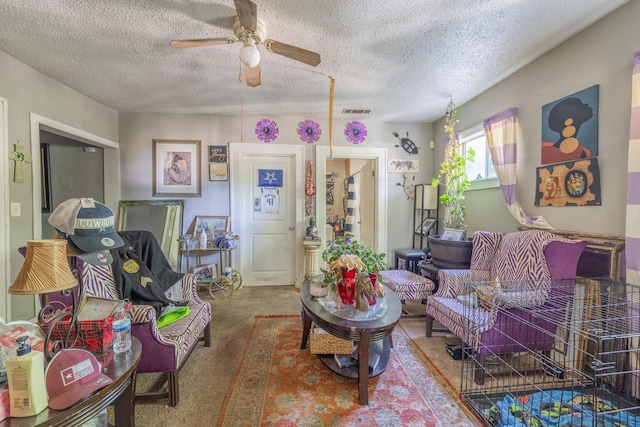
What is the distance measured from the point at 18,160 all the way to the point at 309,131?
301 centimetres

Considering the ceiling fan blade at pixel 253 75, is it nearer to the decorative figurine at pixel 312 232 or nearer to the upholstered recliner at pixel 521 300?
the decorative figurine at pixel 312 232

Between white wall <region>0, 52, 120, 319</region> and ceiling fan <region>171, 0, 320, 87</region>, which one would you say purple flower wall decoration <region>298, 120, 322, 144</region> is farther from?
white wall <region>0, 52, 120, 319</region>

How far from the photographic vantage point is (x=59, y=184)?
149 inches

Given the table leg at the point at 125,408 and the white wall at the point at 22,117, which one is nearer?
the table leg at the point at 125,408

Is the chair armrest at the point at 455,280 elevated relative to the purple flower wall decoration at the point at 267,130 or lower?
lower

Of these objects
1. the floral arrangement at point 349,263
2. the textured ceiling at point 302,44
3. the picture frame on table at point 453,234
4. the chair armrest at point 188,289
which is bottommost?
the chair armrest at point 188,289

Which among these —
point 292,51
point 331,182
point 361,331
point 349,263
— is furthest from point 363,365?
point 331,182

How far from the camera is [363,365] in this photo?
157 centimetres

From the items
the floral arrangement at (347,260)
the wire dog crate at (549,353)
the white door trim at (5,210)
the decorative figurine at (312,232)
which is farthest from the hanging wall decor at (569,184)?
the white door trim at (5,210)

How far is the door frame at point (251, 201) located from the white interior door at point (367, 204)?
1.14 metres

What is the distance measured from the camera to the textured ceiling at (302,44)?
5.66 feet

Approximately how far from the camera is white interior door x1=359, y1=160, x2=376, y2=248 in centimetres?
423

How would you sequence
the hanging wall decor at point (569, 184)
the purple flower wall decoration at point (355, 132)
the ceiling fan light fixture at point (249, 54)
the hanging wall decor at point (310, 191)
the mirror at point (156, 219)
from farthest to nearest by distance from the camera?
the purple flower wall decoration at point (355, 132) → the hanging wall decor at point (310, 191) → the mirror at point (156, 219) → the hanging wall decor at point (569, 184) → the ceiling fan light fixture at point (249, 54)

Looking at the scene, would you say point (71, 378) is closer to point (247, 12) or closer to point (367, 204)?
point (247, 12)
